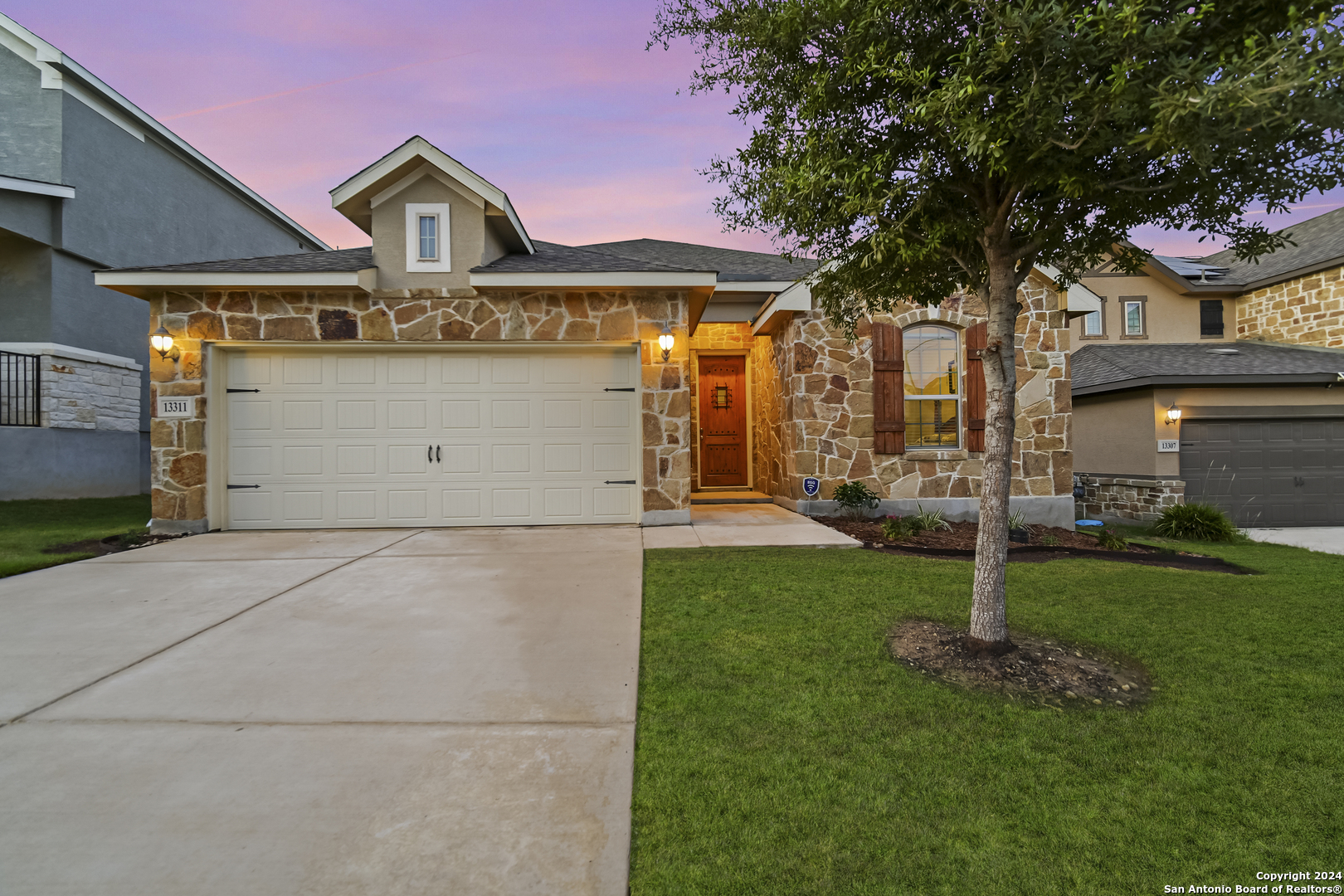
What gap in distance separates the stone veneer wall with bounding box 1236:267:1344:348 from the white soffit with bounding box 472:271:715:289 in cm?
1452

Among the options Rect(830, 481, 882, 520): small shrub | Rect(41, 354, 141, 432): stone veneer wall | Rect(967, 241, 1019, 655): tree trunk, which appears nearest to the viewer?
Rect(967, 241, 1019, 655): tree trunk

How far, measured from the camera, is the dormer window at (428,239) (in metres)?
7.98

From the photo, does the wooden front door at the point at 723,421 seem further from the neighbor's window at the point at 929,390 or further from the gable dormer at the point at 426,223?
the gable dormer at the point at 426,223

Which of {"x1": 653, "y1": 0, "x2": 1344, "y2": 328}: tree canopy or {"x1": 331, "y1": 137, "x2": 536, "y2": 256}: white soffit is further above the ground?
{"x1": 331, "y1": 137, "x2": 536, "y2": 256}: white soffit

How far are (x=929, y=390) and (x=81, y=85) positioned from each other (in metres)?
16.3

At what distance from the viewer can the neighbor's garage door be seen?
10.9 m

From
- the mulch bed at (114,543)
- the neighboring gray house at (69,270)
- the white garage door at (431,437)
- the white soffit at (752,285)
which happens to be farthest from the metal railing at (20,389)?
the white soffit at (752,285)

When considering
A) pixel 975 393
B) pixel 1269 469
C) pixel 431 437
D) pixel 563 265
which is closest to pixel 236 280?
pixel 431 437

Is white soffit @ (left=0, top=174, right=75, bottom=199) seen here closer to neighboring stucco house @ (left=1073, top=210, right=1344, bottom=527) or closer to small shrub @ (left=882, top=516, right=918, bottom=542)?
small shrub @ (left=882, top=516, right=918, bottom=542)

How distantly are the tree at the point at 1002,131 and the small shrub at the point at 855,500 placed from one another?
4863mm

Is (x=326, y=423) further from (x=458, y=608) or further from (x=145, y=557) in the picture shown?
(x=458, y=608)

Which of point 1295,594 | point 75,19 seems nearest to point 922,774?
point 1295,594

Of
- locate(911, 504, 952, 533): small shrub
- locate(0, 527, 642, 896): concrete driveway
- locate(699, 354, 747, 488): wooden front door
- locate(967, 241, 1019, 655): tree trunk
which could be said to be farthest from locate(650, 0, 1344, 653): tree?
locate(699, 354, 747, 488): wooden front door

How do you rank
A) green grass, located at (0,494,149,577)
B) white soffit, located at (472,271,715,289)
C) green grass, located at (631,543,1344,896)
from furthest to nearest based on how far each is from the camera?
white soffit, located at (472,271,715,289), green grass, located at (0,494,149,577), green grass, located at (631,543,1344,896)
